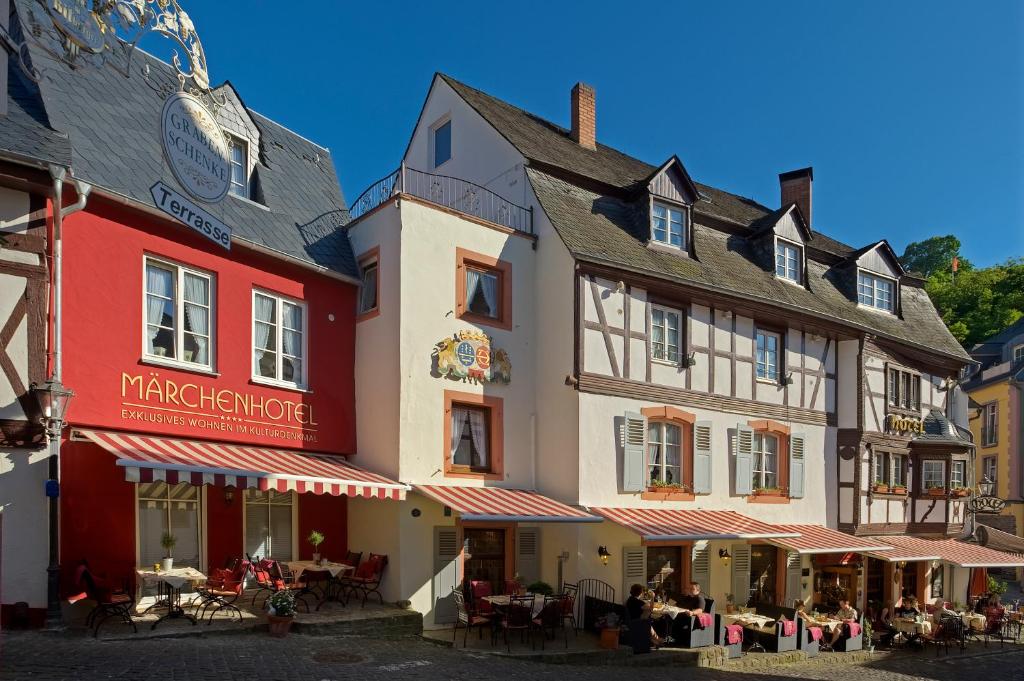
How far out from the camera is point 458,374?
14.9 metres

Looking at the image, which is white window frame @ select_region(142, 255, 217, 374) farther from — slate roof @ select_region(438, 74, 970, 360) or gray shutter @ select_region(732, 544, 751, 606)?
gray shutter @ select_region(732, 544, 751, 606)

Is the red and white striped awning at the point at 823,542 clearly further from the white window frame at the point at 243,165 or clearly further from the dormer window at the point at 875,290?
the white window frame at the point at 243,165

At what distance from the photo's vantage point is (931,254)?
6197 centimetres

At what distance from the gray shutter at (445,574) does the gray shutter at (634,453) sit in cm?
365

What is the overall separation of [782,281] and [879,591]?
8558 mm

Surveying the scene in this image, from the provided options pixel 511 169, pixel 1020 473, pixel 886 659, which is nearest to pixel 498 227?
pixel 511 169

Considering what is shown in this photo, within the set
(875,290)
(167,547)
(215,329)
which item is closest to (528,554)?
(167,547)

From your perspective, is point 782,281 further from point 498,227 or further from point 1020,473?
point 1020,473

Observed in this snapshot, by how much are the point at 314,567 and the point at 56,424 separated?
4317mm

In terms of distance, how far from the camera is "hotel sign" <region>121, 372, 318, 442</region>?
11797 millimetres

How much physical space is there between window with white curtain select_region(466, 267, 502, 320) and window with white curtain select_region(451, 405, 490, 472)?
1901 millimetres

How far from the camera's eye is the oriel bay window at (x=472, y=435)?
1477cm

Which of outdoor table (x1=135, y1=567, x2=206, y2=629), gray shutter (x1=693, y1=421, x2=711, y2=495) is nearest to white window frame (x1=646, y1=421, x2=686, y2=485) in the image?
gray shutter (x1=693, y1=421, x2=711, y2=495)

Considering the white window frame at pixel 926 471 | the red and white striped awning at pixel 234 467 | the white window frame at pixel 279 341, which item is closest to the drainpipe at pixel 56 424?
the red and white striped awning at pixel 234 467
